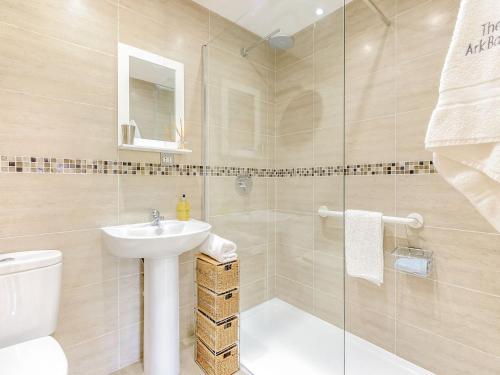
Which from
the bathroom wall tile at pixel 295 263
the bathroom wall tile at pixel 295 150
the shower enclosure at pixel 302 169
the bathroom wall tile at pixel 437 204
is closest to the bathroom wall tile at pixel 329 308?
the shower enclosure at pixel 302 169

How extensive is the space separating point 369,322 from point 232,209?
1.24 metres

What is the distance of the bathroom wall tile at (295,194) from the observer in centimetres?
167

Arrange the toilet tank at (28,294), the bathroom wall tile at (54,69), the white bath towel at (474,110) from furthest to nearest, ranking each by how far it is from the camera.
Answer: the bathroom wall tile at (54,69), the toilet tank at (28,294), the white bath towel at (474,110)

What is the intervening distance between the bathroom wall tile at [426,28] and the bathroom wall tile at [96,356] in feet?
8.12

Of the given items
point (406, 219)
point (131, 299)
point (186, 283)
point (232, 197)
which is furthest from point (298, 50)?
point (131, 299)

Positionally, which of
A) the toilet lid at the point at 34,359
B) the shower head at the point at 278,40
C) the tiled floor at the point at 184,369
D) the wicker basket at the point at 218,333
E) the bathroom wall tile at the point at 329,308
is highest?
the shower head at the point at 278,40

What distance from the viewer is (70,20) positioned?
1344 millimetres

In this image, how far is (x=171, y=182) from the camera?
1.73 m

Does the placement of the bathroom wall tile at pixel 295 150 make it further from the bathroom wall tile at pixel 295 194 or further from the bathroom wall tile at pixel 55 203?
the bathroom wall tile at pixel 55 203

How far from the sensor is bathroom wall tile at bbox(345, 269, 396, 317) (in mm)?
1665

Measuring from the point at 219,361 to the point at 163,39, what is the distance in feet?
6.64

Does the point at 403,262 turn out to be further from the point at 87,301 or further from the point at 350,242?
the point at 87,301

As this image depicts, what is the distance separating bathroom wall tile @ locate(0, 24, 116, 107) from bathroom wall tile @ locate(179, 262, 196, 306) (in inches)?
45.2

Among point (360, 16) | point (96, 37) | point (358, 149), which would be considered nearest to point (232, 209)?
point (358, 149)
